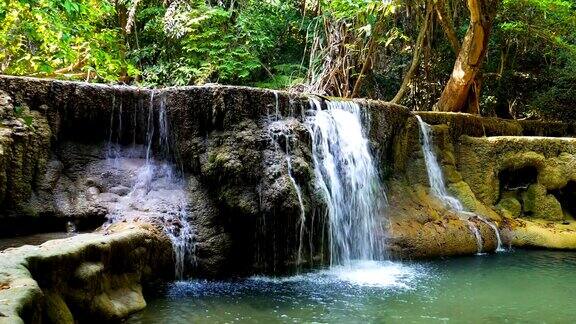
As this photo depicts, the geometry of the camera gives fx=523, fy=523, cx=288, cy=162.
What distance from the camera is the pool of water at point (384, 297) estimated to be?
5.36 metres

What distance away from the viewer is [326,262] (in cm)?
791

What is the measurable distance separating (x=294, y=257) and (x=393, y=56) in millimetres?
10318

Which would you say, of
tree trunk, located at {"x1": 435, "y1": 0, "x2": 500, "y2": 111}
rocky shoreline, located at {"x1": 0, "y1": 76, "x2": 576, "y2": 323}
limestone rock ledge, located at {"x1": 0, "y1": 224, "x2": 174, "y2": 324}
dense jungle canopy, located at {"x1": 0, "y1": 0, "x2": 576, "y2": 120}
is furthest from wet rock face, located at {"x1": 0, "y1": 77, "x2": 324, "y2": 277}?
tree trunk, located at {"x1": 435, "y1": 0, "x2": 500, "y2": 111}

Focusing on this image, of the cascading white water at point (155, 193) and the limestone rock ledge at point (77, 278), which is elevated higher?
the cascading white water at point (155, 193)

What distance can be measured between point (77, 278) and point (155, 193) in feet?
9.72

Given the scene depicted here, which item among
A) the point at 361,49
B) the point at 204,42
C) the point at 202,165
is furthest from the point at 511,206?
the point at 204,42

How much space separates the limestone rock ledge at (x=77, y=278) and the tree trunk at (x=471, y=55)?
9014 mm

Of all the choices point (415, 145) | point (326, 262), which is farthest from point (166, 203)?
point (415, 145)

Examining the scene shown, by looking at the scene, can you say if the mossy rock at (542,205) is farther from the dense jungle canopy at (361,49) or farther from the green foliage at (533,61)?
the green foliage at (533,61)

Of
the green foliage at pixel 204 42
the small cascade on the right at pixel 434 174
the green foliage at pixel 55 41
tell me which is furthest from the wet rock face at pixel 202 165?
the green foliage at pixel 204 42

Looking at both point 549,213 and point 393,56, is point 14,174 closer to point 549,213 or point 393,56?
point 549,213

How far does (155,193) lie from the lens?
7523 millimetres

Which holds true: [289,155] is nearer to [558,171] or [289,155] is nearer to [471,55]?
[558,171]

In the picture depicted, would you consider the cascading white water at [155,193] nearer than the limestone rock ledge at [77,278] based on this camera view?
No
